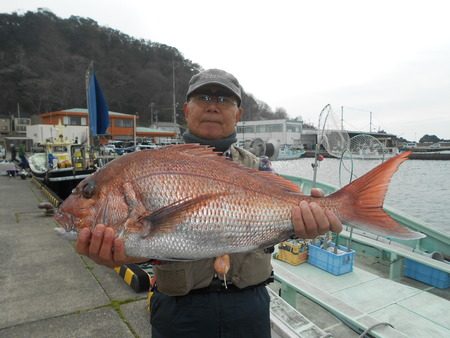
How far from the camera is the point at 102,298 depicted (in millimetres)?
3678

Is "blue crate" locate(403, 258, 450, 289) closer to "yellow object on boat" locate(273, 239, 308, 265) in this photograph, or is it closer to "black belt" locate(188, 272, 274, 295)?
"yellow object on boat" locate(273, 239, 308, 265)

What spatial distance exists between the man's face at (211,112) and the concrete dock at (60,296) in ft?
7.16

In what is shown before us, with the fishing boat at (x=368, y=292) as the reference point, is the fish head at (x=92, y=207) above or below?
above

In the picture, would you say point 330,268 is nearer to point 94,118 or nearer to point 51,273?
point 51,273

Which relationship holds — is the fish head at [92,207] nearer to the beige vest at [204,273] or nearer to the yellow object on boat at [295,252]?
the beige vest at [204,273]

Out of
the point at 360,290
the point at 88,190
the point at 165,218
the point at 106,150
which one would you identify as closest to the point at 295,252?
the point at 360,290

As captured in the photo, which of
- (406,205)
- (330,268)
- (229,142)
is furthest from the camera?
(406,205)

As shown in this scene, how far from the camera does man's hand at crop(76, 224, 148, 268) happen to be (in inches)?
62.7

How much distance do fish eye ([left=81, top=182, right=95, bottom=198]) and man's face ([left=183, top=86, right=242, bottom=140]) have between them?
2.56ft

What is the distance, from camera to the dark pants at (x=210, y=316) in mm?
1762

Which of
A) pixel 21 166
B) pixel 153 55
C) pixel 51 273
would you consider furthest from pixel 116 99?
pixel 51 273

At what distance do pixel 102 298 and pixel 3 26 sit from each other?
298 ft

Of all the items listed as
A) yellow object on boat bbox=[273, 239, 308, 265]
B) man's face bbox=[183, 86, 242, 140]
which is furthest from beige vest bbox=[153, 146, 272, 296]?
yellow object on boat bbox=[273, 239, 308, 265]

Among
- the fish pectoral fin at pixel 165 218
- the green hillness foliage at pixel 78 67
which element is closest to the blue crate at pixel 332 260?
A: the fish pectoral fin at pixel 165 218
